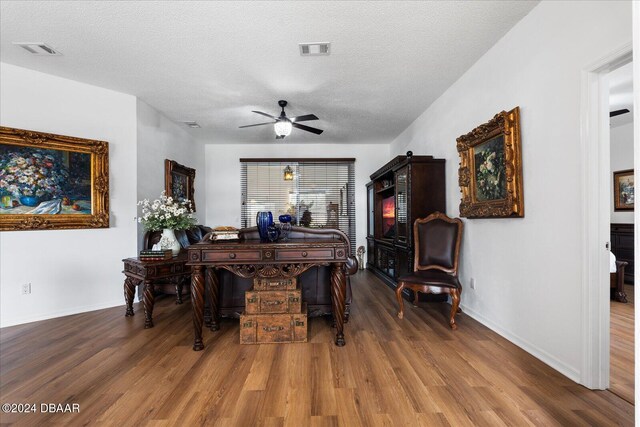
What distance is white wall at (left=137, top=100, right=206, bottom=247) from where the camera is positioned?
13.2ft

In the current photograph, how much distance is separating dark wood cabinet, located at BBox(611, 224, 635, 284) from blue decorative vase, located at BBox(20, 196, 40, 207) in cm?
816

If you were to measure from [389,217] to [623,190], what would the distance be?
397 cm

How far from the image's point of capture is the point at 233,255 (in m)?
2.38

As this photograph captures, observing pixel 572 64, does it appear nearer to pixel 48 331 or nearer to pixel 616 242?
pixel 616 242

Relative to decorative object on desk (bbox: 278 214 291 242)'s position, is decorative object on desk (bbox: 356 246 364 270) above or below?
below

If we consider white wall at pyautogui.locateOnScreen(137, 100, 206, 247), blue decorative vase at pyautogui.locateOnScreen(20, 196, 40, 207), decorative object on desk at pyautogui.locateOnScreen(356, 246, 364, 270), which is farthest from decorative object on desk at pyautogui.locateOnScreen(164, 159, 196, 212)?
decorative object on desk at pyautogui.locateOnScreen(356, 246, 364, 270)

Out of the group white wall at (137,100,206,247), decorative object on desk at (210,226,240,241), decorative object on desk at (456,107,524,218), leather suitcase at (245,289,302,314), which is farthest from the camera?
white wall at (137,100,206,247)

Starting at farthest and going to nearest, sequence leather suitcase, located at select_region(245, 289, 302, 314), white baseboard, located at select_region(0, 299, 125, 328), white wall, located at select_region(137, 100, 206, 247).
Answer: white wall, located at select_region(137, 100, 206, 247), white baseboard, located at select_region(0, 299, 125, 328), leather suitcase, located at select_region(245, 289, 302, 314)

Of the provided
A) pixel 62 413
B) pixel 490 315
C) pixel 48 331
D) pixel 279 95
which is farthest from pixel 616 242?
pixel 48 331

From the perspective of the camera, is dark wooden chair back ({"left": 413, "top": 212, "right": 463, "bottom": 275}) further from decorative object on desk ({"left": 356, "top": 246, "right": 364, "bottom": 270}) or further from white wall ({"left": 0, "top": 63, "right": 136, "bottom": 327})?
white wall ({"left": 0, "top": 63, "right": 136, "bottom": 327})

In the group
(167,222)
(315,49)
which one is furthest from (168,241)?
(315,49)

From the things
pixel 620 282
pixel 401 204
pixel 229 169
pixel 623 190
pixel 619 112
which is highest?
pixel 619 112

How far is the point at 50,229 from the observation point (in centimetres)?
332

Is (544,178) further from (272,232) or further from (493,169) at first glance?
(272,232)
